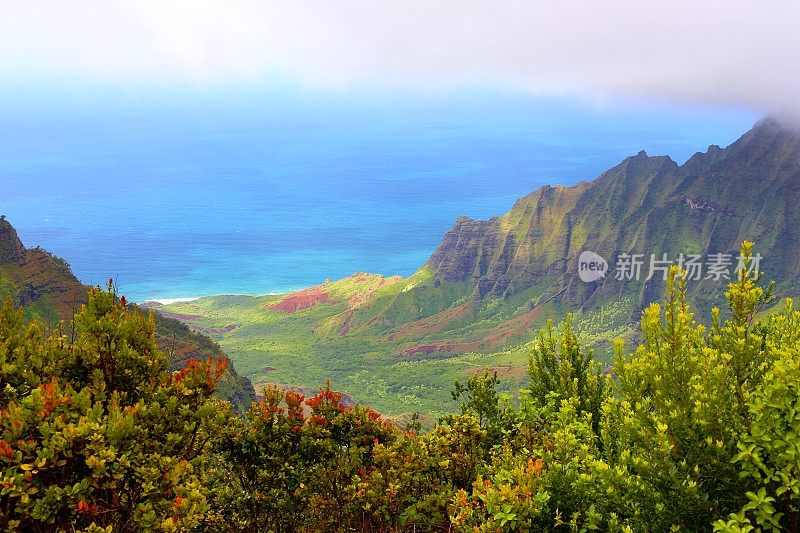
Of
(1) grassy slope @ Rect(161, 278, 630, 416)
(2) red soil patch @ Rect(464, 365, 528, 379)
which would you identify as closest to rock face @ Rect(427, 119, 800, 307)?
(1) grassy slope @ Rect(161, 278, 630, 416)

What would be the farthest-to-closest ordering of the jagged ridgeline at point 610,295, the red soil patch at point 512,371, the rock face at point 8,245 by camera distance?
the jagged ridgeline at point 610,295 → the red soil patch at point 512,371 → the rock face at point 8,245

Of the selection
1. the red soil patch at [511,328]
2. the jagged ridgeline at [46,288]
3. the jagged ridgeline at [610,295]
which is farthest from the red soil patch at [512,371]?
the jagged ridgeline at [46,288]

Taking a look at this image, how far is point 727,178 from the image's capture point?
177125 mm

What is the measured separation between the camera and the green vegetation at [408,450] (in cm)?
786

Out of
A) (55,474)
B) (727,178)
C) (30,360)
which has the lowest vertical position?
(55,474)

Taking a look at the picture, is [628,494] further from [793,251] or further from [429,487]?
[793,251]

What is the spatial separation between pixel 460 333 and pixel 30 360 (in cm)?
18476

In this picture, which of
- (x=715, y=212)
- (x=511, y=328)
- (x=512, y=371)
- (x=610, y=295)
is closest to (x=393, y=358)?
(x=511, y=328)

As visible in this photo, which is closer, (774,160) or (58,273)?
(58,273)

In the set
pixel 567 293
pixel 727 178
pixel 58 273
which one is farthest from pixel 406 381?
pixel 727 178

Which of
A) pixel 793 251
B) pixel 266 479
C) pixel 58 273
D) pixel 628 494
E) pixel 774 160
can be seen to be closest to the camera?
pixel 628 494

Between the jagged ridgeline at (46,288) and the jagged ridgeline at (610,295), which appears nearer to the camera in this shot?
the jagged ridgeline at (46,288)

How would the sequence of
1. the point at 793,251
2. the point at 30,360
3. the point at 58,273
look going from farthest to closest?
the point at 793,251 < the point at 58,273 < the point at 30,360

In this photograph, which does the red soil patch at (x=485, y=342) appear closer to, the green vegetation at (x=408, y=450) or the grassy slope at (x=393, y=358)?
the grassy slope at (x=393, y=358)
